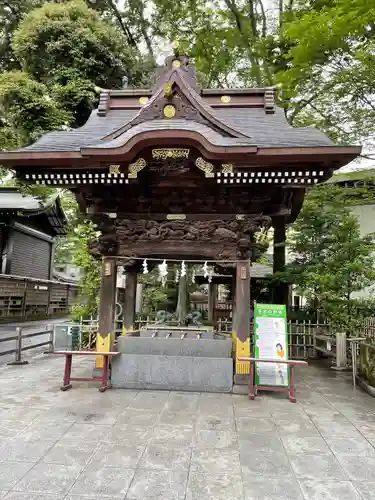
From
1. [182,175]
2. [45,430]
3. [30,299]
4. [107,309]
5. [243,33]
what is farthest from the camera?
[30,299]

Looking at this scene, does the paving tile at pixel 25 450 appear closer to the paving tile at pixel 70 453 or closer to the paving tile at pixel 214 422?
the paving tile at pixel 70 453

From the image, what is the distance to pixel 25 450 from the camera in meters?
4.07

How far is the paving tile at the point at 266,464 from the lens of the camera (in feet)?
12.0

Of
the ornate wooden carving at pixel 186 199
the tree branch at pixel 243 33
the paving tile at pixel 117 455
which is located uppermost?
the tree branch at pixel 243 33

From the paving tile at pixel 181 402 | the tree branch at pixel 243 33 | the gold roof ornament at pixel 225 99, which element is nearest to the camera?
the paving tile at pixel 181 402

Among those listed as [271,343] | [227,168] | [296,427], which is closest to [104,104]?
[227,168]

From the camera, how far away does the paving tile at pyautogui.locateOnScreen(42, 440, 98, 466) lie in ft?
12.5

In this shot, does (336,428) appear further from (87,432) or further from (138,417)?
(87,432)

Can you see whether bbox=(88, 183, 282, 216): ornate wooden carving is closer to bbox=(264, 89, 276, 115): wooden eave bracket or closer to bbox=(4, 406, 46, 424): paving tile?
bbox=(264, 89, 276, 115): wooden eave bracket

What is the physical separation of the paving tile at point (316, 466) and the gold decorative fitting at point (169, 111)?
6.00 meters

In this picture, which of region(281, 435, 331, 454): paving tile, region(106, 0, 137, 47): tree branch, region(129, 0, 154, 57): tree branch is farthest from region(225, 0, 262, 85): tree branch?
region(281, 435, 331, 454): paving tile

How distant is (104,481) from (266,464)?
1.74 meters

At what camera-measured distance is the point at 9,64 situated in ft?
61.9

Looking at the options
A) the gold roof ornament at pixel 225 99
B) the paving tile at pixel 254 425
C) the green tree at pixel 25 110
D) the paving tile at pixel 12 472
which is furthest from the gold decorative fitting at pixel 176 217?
the green tree at pixel 25 110
